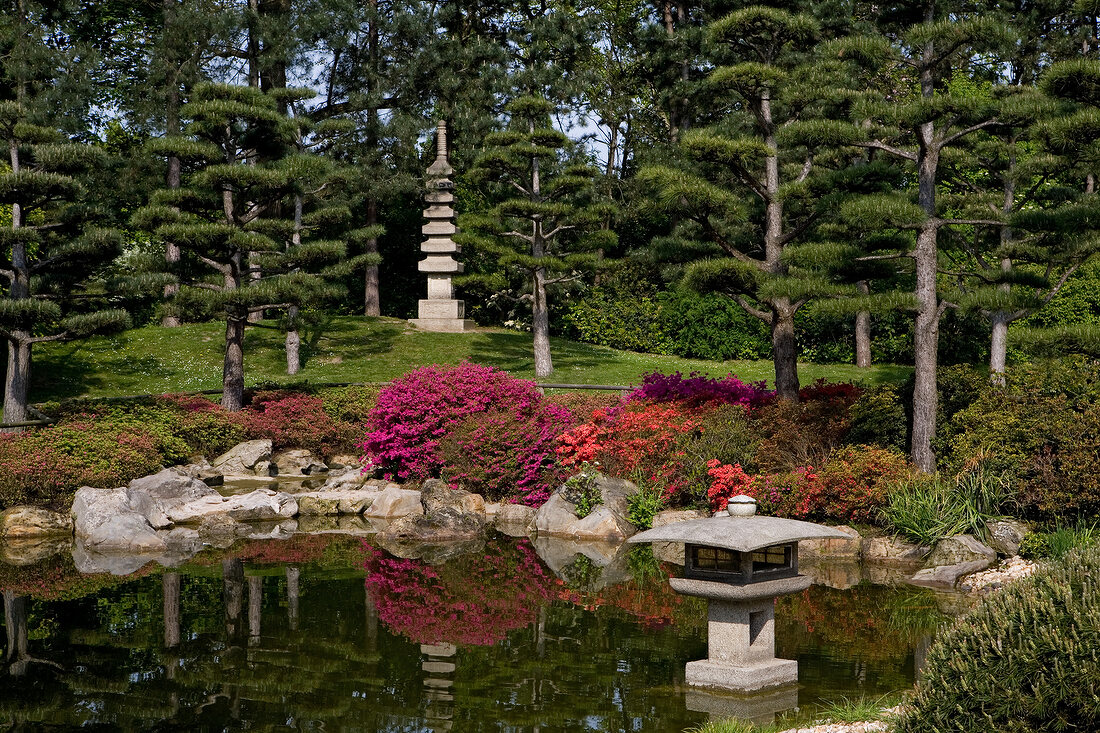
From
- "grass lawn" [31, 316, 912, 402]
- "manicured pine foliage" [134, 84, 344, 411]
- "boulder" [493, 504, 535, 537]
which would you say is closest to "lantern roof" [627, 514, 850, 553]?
"boulder" [493, 504, 535, 537]

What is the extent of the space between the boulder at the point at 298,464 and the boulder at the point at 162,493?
2.82m

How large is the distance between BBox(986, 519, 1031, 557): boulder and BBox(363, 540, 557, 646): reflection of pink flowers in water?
229 inches

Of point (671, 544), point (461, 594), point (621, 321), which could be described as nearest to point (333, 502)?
point (671, 544)

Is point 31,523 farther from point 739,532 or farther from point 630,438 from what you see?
point 739,532

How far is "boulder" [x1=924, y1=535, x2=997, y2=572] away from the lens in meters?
13.5

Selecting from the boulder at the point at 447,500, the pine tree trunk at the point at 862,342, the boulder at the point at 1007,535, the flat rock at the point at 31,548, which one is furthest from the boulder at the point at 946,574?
the pine tree trunk at the point at 862,342

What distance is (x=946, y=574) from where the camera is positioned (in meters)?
13.1

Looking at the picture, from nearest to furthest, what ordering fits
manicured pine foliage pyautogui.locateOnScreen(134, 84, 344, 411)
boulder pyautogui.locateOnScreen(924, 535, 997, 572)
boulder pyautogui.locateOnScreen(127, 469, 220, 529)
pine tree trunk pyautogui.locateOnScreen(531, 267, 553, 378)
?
1. boulder pyautogui.locateOnScreen(924, 535, 997, 572)
2. boulder pyautogui.locateOnScreen(127, 469, 220, 529)
3. manicured pine foliage pyautogui.locateOnScreen(134, 84, 344, 411)
4. pine tree trunk pyautogui.locateOnScreen(531, 267, 553, 378)

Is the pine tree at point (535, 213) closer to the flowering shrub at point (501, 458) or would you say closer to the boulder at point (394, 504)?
the flowering shrub at point (501, 458)

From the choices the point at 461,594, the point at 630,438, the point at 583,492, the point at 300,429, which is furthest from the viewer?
the point at 300,429

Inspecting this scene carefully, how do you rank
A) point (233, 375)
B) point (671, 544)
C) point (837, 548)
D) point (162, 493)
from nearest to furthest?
point (837, 548)
point (671, 544)
point (162, 493)
point (233, 375)

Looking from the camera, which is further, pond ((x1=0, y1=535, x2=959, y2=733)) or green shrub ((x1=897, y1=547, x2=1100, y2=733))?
pond ((x1=0, y1=535, x2=959, y2=733))

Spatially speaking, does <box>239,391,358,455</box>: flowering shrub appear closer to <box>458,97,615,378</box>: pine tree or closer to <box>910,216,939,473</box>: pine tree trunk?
<box>458,97,615,378</box>: pine tree

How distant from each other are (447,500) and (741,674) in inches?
364
